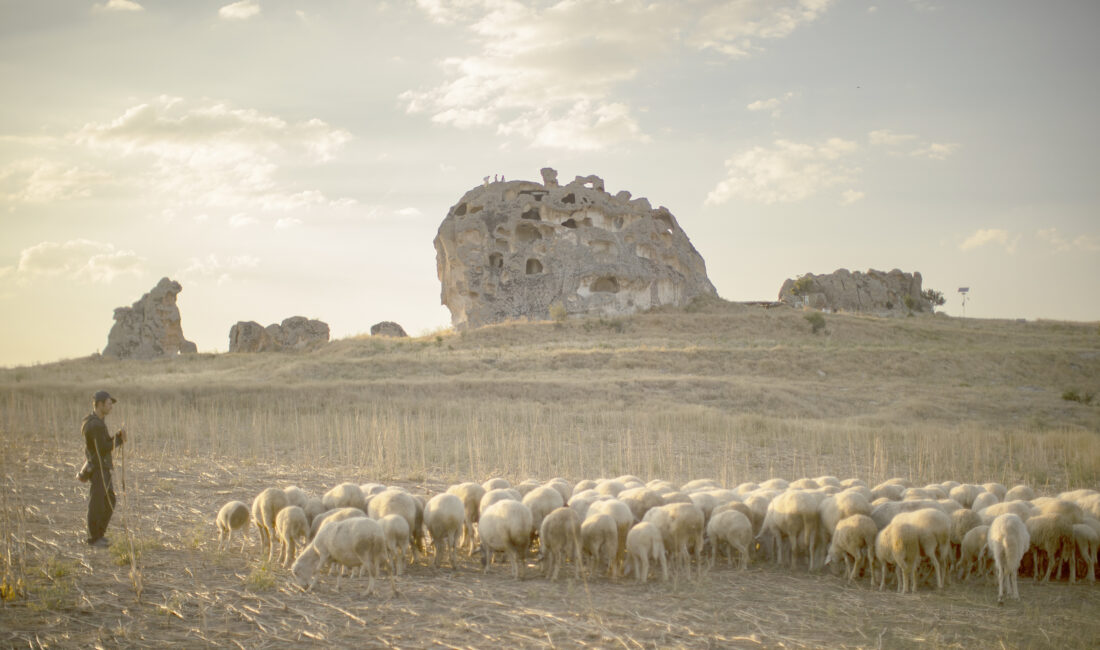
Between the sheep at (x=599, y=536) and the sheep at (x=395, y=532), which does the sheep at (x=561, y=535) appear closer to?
the sheep at (x=599, y=536)

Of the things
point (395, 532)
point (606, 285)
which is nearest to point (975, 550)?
point (395, 532)

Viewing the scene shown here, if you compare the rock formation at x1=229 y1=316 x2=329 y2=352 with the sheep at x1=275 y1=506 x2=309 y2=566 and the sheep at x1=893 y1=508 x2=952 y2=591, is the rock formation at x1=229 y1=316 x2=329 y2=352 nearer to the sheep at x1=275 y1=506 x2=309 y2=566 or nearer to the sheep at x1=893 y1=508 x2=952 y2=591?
the sheep at x1=275 y1=506 x2=309 y2=566

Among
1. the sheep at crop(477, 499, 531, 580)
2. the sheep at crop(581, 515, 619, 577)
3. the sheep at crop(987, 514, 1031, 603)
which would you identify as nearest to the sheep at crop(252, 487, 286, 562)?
the sheep at crop(477, 499, 531, 580)

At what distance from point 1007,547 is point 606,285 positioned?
4578 cm

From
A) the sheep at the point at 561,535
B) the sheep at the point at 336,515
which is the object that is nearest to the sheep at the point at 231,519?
the sheep at the point at 336,515

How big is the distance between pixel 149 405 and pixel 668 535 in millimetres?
20976

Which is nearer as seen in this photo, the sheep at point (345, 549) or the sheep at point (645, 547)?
the sheep at point (345, 549)

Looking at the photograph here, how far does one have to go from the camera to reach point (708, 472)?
1627 cm

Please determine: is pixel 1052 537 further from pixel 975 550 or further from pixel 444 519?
→ pixel 444 519

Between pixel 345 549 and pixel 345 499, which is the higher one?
pixel 345 499

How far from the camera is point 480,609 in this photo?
287 inches

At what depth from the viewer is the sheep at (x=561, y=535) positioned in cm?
828

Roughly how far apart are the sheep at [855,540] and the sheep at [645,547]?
186 cm

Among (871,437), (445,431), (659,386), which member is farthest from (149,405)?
(871,437)
